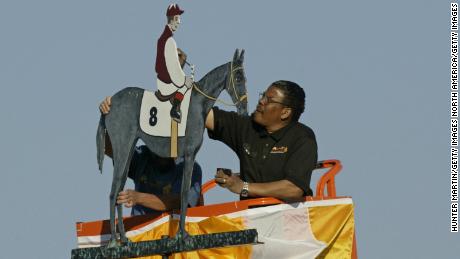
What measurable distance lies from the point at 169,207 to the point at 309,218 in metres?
1.66

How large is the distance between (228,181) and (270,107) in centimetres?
138

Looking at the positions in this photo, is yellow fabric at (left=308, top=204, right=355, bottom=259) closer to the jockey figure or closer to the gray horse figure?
the gray horse figure

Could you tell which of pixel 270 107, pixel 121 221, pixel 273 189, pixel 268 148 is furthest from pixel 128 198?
pixel 270 107

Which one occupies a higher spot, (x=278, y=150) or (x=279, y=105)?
(x=279, y=105)

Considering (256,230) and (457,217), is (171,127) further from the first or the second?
(457,217)

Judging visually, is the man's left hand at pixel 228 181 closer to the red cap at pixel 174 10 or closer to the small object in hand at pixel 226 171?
the small object in hand at pixel 226 171

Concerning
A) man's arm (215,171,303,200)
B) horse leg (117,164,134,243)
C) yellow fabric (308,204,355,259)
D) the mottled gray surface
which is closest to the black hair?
man's arm (215,171,303,200)

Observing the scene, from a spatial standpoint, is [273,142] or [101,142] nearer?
[101,142]

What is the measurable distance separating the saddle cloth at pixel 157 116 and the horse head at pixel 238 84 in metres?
0.48

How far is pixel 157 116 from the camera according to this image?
18328 mm

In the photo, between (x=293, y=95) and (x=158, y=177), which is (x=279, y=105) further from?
(x=158, y=177)

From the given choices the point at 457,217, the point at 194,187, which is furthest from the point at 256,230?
the point at 457,217

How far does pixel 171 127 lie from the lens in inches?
715

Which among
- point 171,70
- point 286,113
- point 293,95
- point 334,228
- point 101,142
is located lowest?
point 334,228
